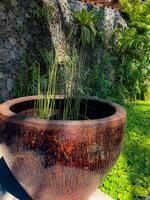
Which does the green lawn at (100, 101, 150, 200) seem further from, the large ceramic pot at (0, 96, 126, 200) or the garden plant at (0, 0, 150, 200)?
the large ceramic pot at (0, 96, 126, 200)

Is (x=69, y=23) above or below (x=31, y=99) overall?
above

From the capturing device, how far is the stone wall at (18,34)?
5.10 metres

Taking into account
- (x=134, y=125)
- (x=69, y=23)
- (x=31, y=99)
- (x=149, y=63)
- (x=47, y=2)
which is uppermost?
(x=47, y=2)

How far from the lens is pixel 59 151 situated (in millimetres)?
2184

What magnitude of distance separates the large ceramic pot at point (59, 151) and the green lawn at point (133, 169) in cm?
75

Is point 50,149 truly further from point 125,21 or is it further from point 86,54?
point 125,21

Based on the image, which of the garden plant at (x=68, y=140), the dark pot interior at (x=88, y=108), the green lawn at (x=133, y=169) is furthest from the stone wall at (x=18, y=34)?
the dark pot interior at (x=88, y=108)

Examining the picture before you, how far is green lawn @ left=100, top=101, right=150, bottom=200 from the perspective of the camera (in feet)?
10.1

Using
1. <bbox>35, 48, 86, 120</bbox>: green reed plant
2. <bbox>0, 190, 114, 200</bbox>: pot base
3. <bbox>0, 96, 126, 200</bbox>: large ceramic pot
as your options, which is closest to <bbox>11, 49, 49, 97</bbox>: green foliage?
<bbox>35, 48, 86, 120</bbox>: green reed plant

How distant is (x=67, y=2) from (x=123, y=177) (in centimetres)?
392

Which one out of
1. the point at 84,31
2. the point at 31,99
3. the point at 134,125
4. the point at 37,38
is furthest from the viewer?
the point at 84,31

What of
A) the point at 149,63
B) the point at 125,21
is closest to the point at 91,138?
the point at 149,63

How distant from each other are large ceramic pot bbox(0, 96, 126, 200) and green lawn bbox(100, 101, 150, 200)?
0.75 metres

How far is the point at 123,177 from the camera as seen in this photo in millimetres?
3373
